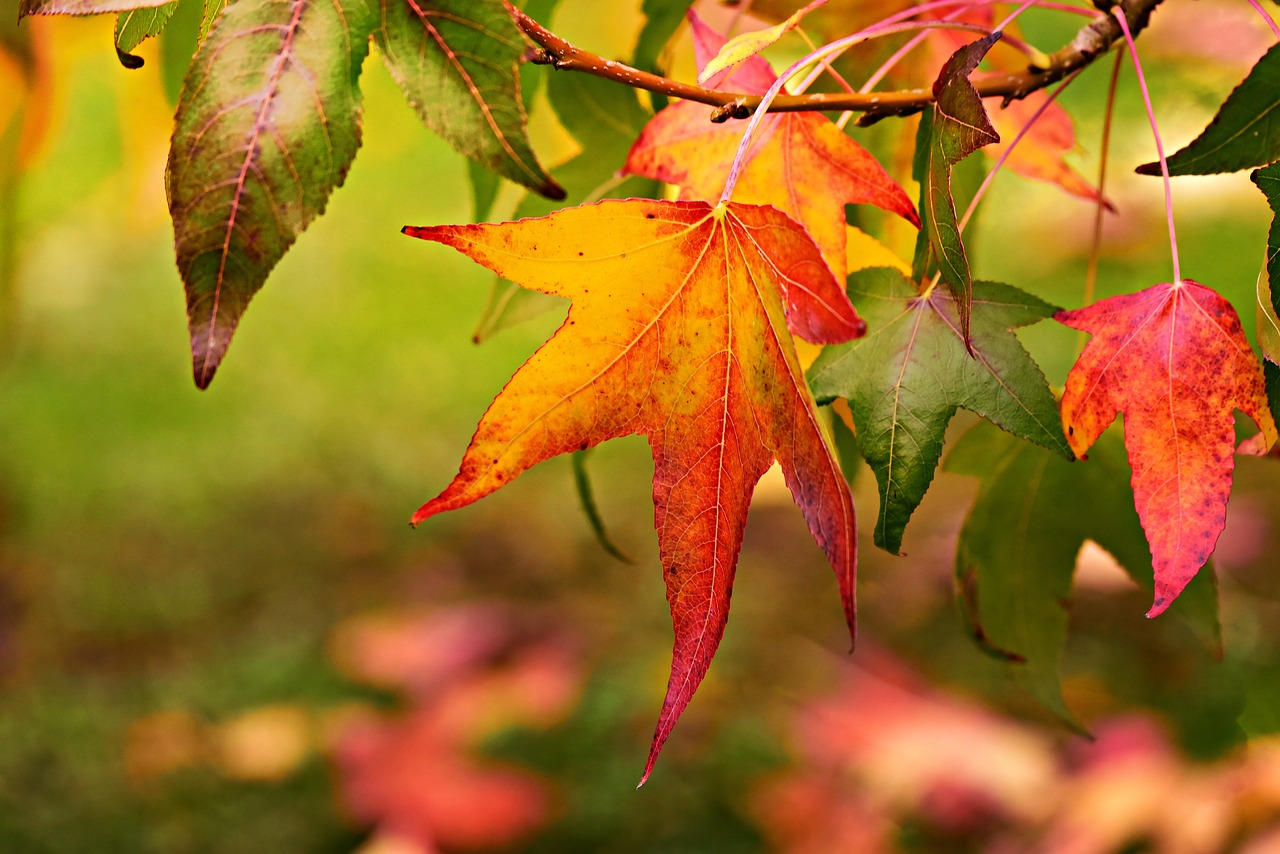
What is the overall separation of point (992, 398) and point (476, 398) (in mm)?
2507

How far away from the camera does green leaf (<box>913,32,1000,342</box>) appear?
35cm

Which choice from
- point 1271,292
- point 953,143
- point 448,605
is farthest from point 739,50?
point 448,605

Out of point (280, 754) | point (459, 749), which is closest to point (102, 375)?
point (280, 754)

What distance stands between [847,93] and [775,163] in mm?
52

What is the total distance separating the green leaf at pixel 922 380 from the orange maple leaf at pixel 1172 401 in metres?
0.02

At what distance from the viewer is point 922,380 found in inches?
17.5

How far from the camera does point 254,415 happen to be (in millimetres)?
2869

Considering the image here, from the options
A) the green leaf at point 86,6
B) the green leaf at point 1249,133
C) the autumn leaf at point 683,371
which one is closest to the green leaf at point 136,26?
the green leaf at point 86,6

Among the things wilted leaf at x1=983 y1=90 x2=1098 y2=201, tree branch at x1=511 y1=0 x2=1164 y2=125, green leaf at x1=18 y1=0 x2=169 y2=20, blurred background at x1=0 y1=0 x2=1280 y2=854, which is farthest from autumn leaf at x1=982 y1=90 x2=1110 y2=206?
green leaf at x1=18 y1=0 x2=169 y2=20

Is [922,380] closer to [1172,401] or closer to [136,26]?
[1172,401]

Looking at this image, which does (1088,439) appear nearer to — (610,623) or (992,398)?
(992,398)

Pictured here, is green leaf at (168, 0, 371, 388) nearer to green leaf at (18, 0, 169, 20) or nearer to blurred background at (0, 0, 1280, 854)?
green leaf at (18, 0, 169, 20)

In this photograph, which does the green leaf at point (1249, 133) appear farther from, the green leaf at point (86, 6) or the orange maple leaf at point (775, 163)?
the green leaf at point (86, 6)

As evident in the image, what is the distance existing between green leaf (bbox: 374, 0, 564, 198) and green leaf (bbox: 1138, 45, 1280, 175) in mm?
264
